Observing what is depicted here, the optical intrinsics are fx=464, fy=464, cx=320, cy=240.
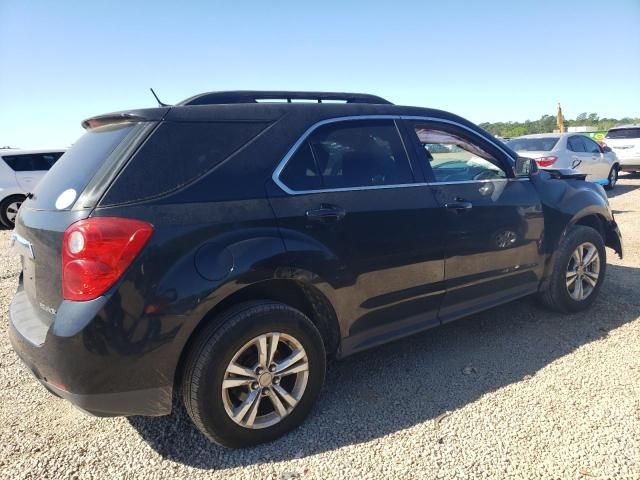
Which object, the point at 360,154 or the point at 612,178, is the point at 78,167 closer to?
the point at 360,154

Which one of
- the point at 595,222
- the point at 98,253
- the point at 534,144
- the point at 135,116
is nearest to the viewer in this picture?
the point at 98,253

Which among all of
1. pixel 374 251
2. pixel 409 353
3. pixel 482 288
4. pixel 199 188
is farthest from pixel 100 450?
pixel 482 288

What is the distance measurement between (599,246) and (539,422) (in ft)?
7.54

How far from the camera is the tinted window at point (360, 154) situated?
275 cm

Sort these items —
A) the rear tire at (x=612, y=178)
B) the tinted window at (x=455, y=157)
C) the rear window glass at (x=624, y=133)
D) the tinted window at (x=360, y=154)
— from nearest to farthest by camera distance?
the tinted window at (x=360, y=154)
the tinted window at (x=455, y=157)
the rear tire at (x=612, y=178)
the rear window glass at (x=624, y=133)

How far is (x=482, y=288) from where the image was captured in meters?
3.46

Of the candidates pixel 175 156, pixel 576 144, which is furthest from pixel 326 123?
pixel 576 144

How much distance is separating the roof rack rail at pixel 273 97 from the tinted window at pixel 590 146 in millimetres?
10371

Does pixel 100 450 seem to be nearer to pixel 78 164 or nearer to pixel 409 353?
pixel 78 164

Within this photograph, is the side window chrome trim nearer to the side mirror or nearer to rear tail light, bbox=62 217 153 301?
the side mirror

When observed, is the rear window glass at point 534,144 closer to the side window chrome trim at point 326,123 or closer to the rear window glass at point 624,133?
the rear window glass at point 624,133

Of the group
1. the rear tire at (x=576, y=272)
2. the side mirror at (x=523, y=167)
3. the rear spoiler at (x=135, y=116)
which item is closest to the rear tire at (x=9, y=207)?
the rear spoiler at (x=135, y=116)

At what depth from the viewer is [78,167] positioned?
2.40 meters

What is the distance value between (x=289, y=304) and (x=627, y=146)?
52.3ft
